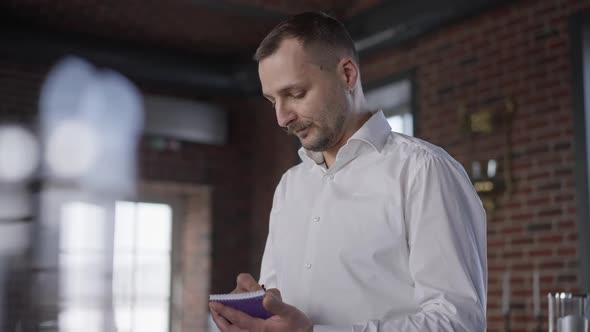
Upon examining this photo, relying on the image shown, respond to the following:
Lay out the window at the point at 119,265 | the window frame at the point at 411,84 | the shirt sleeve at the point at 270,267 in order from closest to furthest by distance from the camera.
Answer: the shirt sleeve at the point at 270,267, the window frame at the point at 411,84, the window at the point at 119,265

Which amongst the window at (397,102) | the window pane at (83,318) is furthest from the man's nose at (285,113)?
the window pane at (83,318)

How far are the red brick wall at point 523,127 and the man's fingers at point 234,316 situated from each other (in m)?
3.10

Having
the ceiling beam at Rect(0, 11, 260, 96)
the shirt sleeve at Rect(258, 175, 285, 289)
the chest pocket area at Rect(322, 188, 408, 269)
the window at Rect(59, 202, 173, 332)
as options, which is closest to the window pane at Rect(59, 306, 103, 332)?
the window at Rect(59, 202, 173, 332)

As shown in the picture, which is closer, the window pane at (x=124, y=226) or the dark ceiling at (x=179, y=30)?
the dark ceiling at (x=179, y=30)

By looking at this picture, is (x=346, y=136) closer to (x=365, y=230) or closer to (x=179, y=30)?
(x=365, y=230)

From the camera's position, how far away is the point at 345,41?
5.36ft

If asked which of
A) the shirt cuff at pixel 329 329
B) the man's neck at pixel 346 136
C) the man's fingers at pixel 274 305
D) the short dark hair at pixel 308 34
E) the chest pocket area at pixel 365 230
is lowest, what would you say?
the shirt cuff at pixel 329 329

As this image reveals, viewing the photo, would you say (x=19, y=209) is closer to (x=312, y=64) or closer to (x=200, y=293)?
(x=200, y=293)

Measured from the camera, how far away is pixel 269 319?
1.36 m

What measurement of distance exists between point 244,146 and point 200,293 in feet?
4.76

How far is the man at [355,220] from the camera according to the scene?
4.49 ft

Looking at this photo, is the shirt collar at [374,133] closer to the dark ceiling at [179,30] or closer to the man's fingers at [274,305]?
the man's fingers at [274,305]

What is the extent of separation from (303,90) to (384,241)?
356 mm

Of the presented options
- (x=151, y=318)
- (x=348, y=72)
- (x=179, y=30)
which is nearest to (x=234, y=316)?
(x=348, y=72)
